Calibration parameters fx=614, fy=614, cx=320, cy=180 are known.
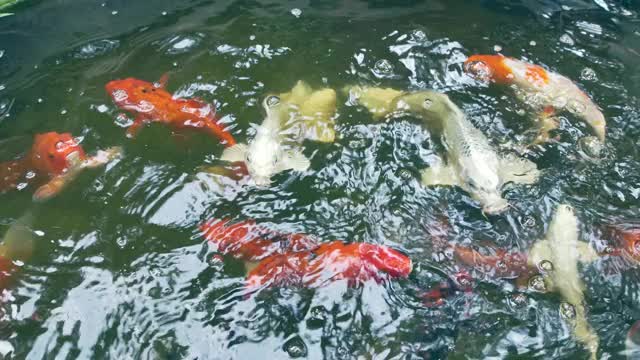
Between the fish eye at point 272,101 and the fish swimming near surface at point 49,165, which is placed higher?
the fish eye at point 272,101

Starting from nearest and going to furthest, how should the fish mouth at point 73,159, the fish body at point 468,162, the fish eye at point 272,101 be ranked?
the fish body at point 468,162 < the fish mouth at point 73,159 < the fish eye at point 272,101

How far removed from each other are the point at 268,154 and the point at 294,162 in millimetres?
152

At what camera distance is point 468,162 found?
3.20 m

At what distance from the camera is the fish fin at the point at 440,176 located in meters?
3.25

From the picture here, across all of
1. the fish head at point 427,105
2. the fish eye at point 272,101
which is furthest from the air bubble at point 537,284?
the fish eye at point 272,101

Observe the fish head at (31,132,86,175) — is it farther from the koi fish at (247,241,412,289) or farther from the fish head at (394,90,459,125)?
the fish head at (394,90,459,125)

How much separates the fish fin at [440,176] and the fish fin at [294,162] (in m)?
0.64

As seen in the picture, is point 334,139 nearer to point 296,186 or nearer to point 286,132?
point 286,132

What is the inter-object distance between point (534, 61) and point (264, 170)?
1888mm

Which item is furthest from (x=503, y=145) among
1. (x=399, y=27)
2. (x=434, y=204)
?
(x=399, y=27)

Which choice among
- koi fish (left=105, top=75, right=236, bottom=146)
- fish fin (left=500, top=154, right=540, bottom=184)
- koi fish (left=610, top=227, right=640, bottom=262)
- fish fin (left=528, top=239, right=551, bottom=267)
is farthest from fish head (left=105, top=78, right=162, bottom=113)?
koi fish (left=610, top=227, right=640, bottom=262)

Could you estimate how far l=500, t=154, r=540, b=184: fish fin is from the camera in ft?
10.6

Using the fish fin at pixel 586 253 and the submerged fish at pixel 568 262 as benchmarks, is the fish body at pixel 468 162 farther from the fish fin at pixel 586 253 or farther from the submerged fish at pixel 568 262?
the fish fin at pixel 586 253

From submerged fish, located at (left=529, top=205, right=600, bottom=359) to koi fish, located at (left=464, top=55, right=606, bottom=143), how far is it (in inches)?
23.1
